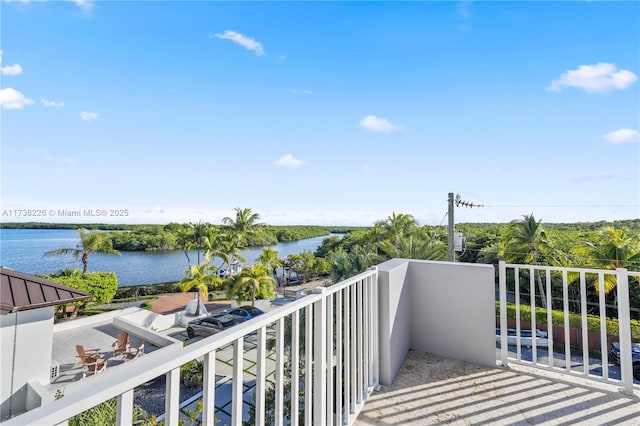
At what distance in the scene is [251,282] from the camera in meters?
15.0

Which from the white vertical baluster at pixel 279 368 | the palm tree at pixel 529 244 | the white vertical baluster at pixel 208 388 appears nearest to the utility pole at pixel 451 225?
the white vertical baluster at pixel 279 368

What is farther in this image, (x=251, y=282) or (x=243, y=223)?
(x=243, y=223)

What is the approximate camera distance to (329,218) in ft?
121

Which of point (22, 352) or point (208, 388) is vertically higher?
point (208, 388)

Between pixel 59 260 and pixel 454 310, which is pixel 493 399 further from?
pixel 59 260

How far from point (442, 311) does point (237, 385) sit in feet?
8.11

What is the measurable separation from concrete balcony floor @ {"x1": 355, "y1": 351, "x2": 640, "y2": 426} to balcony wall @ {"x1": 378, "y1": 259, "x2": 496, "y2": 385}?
0.19 meters

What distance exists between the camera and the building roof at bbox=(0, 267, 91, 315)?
209 inches

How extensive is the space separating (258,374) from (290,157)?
19454 mm

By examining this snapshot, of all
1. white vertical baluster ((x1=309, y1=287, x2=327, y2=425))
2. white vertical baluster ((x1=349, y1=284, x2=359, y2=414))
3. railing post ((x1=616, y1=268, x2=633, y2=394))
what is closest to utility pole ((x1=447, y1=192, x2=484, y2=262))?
railing post ((x1=616, y1=268, x2=633, y2=394))

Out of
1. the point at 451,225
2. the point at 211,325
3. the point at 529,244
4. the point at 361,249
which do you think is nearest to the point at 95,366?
the point at 211,325

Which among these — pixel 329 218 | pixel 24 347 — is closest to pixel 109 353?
pixel 24 347

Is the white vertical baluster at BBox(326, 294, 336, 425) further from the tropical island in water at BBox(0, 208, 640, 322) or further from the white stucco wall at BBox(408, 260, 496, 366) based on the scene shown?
the tropical island in water at BBox(0, 208, 640, 322)

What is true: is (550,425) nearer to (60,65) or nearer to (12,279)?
(12,279)
